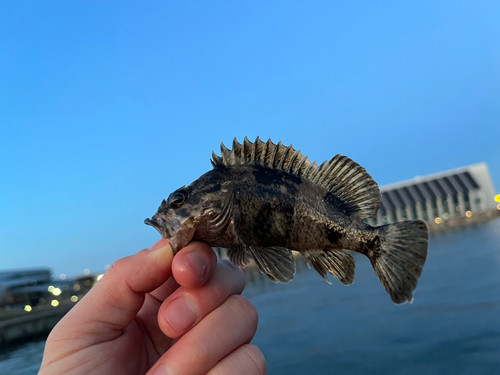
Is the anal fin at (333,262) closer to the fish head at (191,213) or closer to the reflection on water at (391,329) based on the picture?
the fish head at (191,213)

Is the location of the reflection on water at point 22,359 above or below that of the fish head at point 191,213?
below

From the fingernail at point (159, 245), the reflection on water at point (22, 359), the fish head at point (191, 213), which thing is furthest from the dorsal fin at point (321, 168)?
the reflection on water at point (22, 359)

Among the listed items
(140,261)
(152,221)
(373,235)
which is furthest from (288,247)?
(140,261)

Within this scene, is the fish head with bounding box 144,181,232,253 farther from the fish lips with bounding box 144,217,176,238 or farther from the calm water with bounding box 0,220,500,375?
the calm water with bounding box 0,220,500,375

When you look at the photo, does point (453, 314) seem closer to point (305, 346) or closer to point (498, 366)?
point (498, 366)

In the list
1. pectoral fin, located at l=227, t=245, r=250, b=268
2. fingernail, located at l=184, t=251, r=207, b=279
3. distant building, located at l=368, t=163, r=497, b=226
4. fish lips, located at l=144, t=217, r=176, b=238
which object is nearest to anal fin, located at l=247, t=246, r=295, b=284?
pectoral fin, located at l=227, t=245, r=250, b=268

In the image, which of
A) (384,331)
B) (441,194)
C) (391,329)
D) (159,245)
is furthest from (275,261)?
(441,194)

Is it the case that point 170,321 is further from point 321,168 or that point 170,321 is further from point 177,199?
point 321,168
